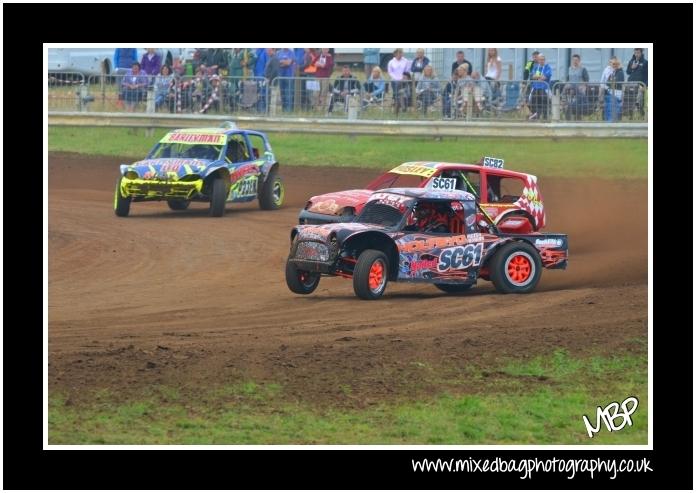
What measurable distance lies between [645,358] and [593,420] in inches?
74.1

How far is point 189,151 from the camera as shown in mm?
21469

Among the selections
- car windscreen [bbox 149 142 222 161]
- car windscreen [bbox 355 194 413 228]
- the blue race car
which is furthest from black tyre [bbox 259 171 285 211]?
car windscreen [bbox 355 194 413 228]

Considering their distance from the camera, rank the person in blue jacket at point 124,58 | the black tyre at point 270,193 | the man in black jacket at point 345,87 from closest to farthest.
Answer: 1. the black tyre at point 270,193
2. the man in black jacket at point 345,87
3. the person in blue jacket at point 124,58

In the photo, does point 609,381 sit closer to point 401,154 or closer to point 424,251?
point 424,251

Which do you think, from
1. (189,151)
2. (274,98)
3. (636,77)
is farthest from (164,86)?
(636,77)

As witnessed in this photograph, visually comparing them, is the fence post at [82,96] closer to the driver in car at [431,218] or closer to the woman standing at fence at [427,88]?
the woman standing at fence at [427,88]

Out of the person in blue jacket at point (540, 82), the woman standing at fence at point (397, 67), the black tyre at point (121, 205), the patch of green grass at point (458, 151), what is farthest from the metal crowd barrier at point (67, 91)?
the person in blue jacket at point (540, 82)

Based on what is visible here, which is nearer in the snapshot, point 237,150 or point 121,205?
point 121,205

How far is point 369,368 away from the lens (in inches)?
445

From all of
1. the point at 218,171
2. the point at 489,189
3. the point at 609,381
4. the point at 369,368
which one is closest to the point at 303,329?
the point at 369,368

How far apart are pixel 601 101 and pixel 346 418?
1692 centimetres

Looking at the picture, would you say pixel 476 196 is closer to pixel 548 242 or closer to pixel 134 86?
pixel 548 242

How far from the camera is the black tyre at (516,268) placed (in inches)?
582

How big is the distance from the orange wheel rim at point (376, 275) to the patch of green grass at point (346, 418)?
3.32 m
